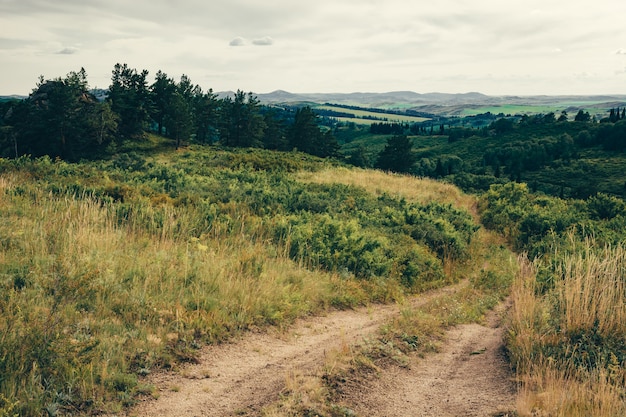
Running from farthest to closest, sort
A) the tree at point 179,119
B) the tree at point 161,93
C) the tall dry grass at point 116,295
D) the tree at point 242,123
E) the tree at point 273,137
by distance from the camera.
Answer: the tree at point 273,137 → the tree at point 242,123 → the tree at point 161,93 → the tree at point 179,119 → the tall dry grass at point 116,295

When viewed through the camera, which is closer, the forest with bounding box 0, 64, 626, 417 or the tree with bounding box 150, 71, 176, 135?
the forest with bounding box 0, 64, 626, 417

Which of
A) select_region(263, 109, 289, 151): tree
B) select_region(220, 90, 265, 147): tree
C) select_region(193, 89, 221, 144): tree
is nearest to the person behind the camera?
select_region(220, 90, 265, 147): tree

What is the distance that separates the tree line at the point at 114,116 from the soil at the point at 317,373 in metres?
52.8

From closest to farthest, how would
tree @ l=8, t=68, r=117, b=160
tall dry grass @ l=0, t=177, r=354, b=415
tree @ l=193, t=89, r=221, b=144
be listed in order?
1. tall dry grass @ l=0, t=177, r=354, b=415
2. tree @ l=8, t=68, r=117, b=160
3. tree @ l=193, t=89, r=221, b=144

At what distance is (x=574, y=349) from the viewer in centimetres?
520

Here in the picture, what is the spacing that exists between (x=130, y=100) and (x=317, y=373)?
63.2 m

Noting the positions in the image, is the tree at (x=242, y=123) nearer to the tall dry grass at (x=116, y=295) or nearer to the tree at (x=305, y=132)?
the tree at (x=305, y=132)

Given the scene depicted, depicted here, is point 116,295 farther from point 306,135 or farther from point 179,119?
point 306,135

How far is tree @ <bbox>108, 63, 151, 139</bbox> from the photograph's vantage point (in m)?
59.3

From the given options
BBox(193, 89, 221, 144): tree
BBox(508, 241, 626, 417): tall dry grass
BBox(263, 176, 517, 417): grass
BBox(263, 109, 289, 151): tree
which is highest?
BBox(193, 89, 221, 144): tree

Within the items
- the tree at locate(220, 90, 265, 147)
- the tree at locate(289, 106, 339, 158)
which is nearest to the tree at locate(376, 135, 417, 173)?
the tree at locate(289, 106, 339, 158)

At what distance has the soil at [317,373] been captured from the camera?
4555 mm

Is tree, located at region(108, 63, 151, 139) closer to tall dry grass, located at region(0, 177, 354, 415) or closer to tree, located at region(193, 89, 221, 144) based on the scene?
tree, located at region(193, 89, 221, 144)

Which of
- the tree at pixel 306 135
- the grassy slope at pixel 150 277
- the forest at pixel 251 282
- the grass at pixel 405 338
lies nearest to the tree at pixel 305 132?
the tree at pixel 306 135
